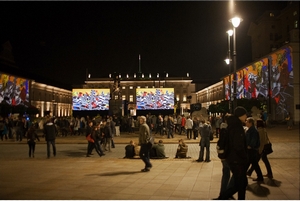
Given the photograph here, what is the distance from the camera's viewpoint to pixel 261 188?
6938mm

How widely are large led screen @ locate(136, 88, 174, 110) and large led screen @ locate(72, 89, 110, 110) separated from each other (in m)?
5.57

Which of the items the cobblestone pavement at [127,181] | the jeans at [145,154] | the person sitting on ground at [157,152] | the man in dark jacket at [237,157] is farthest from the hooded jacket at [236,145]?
the person sitting on ground at [157,152]

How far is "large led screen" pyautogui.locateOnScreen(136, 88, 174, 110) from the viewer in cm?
4472

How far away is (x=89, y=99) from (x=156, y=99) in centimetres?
966

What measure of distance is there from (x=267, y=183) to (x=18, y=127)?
1895cm

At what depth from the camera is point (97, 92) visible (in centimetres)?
4303

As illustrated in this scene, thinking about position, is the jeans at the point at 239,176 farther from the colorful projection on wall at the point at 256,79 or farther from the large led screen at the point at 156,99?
the large led screen at the point at 156,99

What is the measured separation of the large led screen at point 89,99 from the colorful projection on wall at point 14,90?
11.6 m

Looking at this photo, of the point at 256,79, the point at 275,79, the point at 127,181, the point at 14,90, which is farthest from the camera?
the point at 14,90

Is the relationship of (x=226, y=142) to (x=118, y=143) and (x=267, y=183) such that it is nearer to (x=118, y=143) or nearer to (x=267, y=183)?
(x=267, y=183)

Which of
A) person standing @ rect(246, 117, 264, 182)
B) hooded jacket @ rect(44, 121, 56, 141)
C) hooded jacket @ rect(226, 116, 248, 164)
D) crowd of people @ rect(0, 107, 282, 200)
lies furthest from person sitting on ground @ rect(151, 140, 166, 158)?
hooded jacket @ rect(226, 116, 248, 164)

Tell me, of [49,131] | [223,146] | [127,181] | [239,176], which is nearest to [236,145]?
[223,146]

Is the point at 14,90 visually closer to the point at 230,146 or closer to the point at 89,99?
the point at 89,99

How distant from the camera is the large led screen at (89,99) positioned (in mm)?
42312
